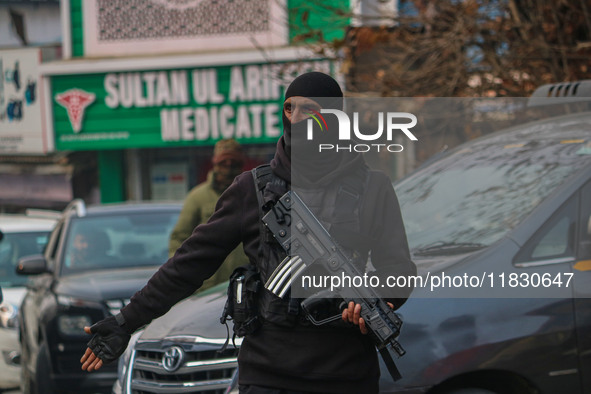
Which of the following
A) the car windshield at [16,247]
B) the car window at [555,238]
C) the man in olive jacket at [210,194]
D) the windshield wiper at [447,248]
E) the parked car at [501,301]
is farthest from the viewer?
the car windshield at [16,247]

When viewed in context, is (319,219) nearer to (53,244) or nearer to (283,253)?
(283,253)

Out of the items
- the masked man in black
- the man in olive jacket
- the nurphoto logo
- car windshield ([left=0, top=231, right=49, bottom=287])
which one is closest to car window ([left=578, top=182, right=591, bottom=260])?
the nurphoto logo

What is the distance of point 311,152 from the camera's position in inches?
122

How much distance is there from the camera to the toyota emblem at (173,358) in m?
4.23

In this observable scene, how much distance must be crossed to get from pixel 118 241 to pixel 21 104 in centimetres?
960

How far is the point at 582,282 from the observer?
377 centimetres

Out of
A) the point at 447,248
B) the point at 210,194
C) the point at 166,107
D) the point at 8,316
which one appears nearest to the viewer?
the point at 447,248

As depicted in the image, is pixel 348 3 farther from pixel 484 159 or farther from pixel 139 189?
pixel 484 159

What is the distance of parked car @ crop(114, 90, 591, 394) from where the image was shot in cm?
372

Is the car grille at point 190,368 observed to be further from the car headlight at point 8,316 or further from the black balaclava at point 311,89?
the car headlight at point 8,316

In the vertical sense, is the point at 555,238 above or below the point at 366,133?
below

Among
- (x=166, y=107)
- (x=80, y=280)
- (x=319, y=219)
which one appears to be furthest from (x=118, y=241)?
(x=166, y=107)

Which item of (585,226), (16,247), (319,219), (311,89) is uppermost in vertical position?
(311,89)

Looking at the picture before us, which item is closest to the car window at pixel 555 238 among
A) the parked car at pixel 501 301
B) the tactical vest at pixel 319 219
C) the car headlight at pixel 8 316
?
the parked car at pixel 501 301
